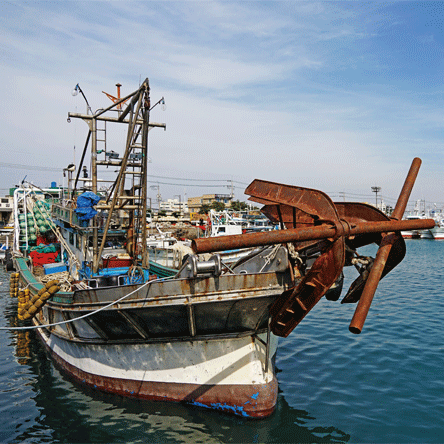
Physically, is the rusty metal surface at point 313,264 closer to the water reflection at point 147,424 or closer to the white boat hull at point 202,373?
the white boat hull at point 202,373

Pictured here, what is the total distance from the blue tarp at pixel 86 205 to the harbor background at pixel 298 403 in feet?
16.3

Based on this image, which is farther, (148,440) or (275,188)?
(148,440)

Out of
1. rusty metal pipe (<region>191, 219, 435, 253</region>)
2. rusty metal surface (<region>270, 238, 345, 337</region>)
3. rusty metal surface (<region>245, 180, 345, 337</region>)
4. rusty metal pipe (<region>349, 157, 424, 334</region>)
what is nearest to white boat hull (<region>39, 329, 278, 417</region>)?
rusty metal surface (<region>270, 238, 345, 337</region>)

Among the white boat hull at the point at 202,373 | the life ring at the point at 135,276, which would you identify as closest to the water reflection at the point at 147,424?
the white boat hull at the point at 202,373

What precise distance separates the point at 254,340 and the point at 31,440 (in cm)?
530

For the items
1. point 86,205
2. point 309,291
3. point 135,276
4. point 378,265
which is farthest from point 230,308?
point 86,205

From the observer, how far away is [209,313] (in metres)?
8.14

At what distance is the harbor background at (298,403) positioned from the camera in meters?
8.01

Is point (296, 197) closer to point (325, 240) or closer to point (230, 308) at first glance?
point (325, 240)

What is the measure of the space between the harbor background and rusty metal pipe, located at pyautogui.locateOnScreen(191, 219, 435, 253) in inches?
181

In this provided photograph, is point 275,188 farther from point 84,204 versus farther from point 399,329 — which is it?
point 399,329

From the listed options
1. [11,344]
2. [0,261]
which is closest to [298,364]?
[11,344]

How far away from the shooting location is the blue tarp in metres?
12.1

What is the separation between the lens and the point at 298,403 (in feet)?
30.1
